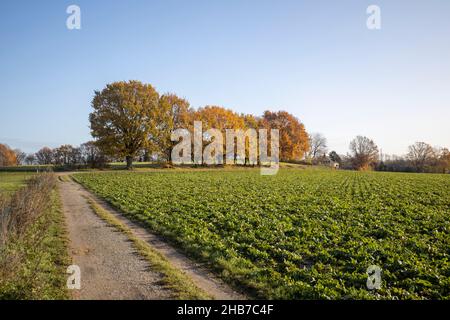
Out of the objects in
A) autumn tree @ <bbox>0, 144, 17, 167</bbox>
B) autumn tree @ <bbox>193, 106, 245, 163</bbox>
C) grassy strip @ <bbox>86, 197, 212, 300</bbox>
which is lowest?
grassy strip @ <bbox>86, 197, 212, 300</bbox>

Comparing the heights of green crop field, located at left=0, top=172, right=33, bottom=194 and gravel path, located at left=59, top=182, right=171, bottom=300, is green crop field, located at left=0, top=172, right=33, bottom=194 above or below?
above

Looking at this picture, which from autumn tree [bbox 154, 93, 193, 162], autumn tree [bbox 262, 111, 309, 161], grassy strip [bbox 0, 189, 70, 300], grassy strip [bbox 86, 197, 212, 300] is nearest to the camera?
grassy strip [bbox 0, 189, 70, 300]

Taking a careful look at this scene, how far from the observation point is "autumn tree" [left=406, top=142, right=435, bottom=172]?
326 feet

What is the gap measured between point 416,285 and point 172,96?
200 feet

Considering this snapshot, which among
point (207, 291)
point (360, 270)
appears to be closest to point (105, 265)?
point (207, 291)

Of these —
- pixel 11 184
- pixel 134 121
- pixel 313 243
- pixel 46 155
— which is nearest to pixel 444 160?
pixel 134 121

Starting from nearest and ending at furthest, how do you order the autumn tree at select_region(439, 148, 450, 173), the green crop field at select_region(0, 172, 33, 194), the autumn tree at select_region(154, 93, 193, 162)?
1. the green crop field at select_region(0, 172, 33, 194)
2. the autumn tree at select_region(154, 93, 193, 162)
3. the autumn tree at select_region(439, 148, 450, 173)

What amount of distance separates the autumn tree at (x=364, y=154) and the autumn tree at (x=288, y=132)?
105ft

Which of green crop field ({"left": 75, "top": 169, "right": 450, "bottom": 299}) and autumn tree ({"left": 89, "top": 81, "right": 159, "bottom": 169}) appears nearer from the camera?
green crop field ({"left": 75, "top": 169, "right": 450, "bottom": 299})

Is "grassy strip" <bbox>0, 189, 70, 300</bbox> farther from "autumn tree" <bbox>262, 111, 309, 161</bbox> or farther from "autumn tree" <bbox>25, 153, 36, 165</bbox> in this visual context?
"autumn tree" <bbox>25, 153, 36, 165</bbox>

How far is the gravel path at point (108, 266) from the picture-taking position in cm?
682

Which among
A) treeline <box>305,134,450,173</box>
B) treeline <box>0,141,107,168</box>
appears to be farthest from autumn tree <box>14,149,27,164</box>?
treeline <box>305,134,450,173</box>

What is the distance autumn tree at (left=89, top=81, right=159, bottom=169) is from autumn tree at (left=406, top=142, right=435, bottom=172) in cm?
8748
